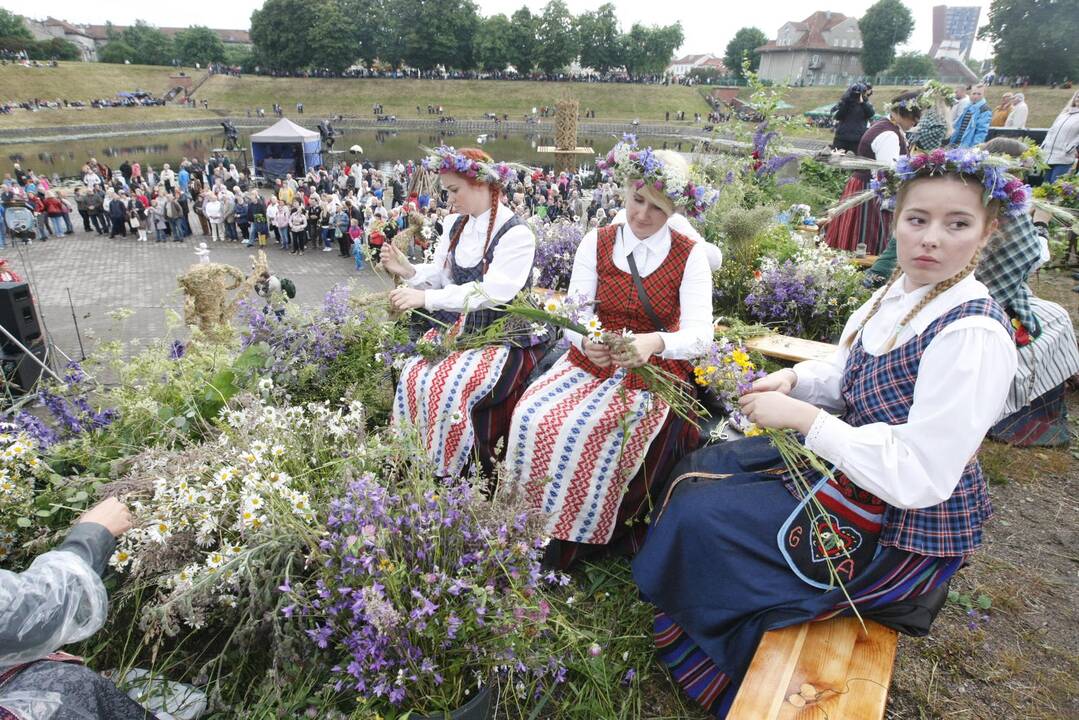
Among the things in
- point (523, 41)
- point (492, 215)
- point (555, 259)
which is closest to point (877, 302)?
point (492, 215)

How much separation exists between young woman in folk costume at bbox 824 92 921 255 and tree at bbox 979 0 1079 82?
53.2 metres

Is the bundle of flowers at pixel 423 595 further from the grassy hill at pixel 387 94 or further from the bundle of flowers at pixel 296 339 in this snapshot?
the grassy hill at pixel 387 94

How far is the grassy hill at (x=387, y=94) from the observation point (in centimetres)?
5338

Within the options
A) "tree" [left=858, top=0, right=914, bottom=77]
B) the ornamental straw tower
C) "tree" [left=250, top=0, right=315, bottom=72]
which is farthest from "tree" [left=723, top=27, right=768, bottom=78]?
the ornamental straw tower

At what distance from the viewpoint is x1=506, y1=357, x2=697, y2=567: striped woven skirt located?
2.71 meters

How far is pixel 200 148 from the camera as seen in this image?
40375 millimetres

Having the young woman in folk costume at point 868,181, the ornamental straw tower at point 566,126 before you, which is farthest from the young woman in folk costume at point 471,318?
the ornamental straw tower at point 566,126

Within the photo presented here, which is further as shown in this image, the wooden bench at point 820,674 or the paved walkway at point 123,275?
the paved walkway at point 123,275

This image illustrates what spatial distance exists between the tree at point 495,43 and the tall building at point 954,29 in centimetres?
6396

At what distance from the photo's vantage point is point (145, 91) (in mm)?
58125

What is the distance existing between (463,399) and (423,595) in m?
1.54

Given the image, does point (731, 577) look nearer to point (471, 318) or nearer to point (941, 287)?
point (941, 287)

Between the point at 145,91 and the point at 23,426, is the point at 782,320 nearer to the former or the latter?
the point at 23,426

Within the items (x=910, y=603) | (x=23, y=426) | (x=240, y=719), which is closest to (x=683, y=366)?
(x=910, y=603)
